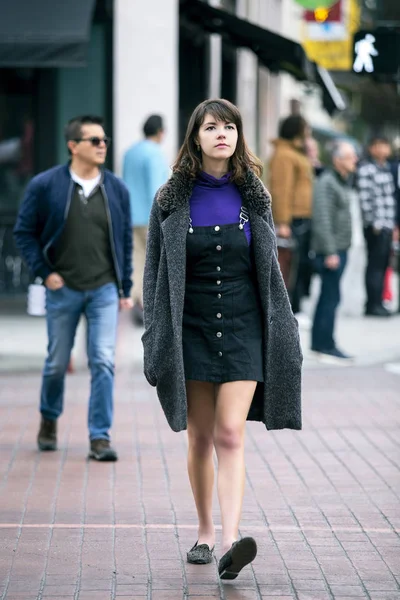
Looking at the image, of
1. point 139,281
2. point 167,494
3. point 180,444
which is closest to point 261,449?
point 180,444

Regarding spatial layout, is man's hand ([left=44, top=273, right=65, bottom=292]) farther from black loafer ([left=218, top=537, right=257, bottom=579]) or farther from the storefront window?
the storefront window

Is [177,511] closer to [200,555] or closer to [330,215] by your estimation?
[200,555]

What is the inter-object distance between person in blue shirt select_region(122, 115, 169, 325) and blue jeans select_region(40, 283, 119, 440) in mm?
4225

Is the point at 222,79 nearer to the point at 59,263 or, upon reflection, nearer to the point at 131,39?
the point at 131,39

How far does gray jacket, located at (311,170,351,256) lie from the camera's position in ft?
36.4

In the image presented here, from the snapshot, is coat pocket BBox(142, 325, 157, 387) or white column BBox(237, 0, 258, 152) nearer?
coat pocket BBox(142, 325, 157, 387)

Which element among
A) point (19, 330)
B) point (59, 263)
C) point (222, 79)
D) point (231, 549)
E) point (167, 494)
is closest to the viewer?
point (231, 549)

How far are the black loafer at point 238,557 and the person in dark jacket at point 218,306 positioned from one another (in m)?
0.10

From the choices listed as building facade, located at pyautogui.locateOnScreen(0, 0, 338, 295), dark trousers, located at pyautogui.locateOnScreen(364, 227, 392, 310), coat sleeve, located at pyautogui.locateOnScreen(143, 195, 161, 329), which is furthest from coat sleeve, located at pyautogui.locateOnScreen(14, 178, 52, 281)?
dark trousers, located at pyautogui.locateOnScreen(364, 227, 392, 310)

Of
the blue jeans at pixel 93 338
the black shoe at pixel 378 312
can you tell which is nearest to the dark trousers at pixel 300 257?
the black shoe at pixel 378 312

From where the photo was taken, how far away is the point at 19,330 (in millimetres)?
13516

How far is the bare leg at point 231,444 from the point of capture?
17.2 feet

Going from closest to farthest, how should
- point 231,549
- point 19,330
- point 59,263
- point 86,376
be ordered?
point 231,549, point 59,263, point 86,376, point 19,330

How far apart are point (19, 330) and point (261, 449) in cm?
595
